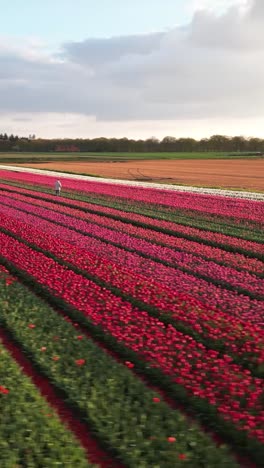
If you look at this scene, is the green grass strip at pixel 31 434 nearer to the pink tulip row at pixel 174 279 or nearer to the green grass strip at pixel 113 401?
the green grass strip at pixel 113 401

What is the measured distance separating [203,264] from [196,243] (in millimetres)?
3431

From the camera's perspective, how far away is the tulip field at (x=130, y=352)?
612cm

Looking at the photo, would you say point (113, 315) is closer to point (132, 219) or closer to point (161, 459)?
point (161, 459)

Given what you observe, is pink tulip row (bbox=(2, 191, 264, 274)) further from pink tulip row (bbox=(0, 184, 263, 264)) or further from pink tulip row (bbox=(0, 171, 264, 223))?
pink tulip row (bbox=(0, 171, 264, 223))

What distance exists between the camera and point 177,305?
1098 cm

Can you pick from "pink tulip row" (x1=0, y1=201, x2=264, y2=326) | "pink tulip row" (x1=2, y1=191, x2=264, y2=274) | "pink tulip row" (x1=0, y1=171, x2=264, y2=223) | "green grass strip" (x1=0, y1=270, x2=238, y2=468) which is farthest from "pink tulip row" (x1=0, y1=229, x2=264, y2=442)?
"pink tulip row" (x1=0, y1=171, x2=264, y2=223)

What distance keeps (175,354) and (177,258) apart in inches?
301

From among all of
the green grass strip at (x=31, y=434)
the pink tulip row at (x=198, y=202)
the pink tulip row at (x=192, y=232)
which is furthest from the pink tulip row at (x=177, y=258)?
the pink tulip row at (x=198, y=202)

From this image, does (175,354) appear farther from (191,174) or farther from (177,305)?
(191,174)

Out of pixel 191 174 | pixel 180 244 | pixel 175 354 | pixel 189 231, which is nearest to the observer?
pixel 175 354

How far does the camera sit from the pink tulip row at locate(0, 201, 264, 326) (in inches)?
433

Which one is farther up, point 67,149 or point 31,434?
point 67,149

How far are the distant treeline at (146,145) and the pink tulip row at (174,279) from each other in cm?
15455

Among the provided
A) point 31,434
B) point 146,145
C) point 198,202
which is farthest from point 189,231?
point 146,145
